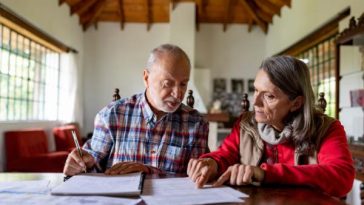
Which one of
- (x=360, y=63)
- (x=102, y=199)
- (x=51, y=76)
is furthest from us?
(x=51, y=76)

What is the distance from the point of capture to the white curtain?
725 cm

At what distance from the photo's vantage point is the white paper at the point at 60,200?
868mm

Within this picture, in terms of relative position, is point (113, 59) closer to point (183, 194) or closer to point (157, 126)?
point (157, 126)

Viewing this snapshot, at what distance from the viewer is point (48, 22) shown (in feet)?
19.9

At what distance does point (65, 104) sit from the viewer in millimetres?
7363

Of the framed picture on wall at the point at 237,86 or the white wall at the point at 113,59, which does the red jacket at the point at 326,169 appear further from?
the white wall at the point at 113,59

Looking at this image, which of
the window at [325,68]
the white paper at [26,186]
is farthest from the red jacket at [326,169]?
the window at [325,68]

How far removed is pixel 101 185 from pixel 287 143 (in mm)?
673

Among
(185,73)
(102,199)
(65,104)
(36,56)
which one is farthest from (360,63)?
(65,104)

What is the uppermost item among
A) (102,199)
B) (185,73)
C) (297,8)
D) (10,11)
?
(297,8)

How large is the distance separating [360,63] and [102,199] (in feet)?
12.2

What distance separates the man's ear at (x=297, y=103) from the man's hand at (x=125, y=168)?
22.6 inches

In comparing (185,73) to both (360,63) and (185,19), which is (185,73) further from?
(185,19)

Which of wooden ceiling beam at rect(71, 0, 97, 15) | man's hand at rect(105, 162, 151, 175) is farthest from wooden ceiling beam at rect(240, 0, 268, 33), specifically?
man's hand at rect(105, 162, 151, 175)
